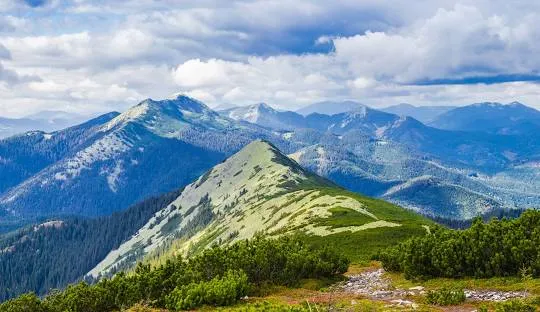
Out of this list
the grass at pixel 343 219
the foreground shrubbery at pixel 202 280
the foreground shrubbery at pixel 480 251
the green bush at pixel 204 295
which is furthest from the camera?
the grass at pixel 343 219

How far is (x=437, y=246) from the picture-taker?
152ft

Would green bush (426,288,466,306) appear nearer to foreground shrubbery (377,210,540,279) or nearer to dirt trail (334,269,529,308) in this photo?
dirt trail (334,269,529,308)

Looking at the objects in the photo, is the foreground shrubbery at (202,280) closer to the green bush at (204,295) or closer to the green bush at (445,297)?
the green bush at (204,295)

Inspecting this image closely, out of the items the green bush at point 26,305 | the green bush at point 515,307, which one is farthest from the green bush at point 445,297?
the green bush at point 26,305

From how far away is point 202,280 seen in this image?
42688 mm

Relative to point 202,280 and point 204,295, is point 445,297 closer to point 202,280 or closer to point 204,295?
point 204,295

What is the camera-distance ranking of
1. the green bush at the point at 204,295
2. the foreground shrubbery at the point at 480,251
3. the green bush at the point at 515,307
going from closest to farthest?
the green bush at the point at 515,307, the green bush at the point at 204,295, the foreground shrubbery at the point at 480,251

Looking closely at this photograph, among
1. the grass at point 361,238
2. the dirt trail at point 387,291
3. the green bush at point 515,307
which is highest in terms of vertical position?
the green bush at point 515,307

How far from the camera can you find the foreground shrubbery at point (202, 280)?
1548 inches

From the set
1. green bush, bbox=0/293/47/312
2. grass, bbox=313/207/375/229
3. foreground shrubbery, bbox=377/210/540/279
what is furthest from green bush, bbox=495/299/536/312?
grass, bbox=313/207/375/229

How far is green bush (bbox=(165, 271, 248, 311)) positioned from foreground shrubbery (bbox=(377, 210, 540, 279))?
1750 cm

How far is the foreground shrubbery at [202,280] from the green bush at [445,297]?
1451 cm

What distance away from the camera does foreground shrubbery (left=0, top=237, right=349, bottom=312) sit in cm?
3931

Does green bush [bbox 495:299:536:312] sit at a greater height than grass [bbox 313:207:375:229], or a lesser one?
greater
